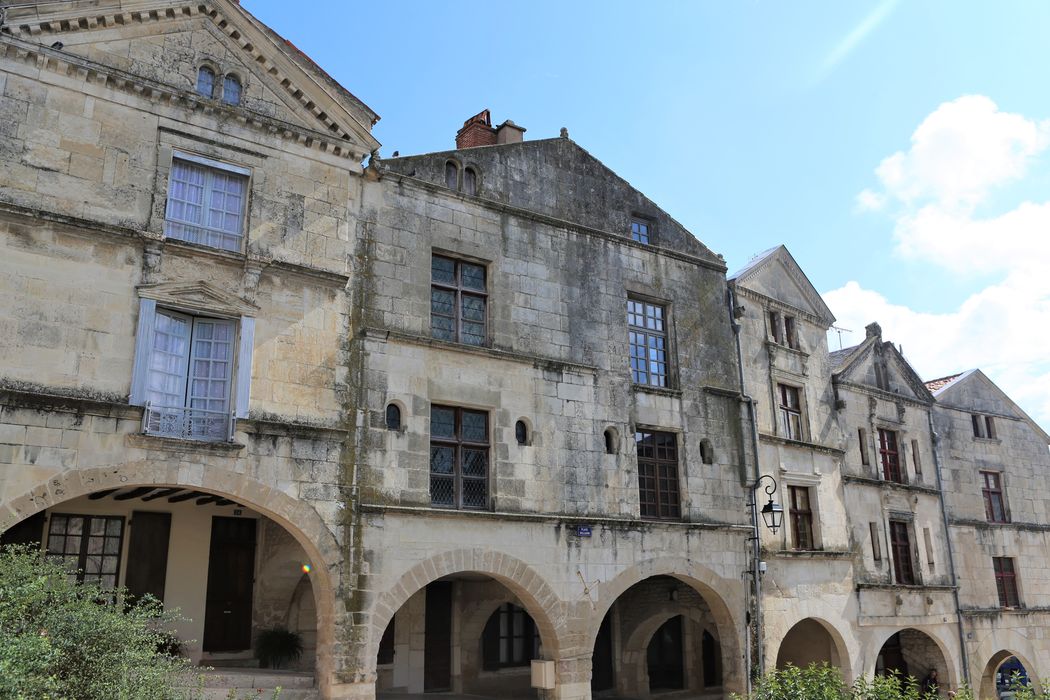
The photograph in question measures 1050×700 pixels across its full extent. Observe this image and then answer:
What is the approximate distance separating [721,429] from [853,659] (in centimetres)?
613

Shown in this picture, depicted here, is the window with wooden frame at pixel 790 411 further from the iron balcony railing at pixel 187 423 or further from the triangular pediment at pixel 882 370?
the iron balcony railing at pixel 187 423

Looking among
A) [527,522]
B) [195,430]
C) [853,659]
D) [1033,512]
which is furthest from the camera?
[1033,512]

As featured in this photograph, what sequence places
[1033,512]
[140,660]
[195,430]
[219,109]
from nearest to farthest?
[140,660] < [195,430] < [219,109] < [1033,512]

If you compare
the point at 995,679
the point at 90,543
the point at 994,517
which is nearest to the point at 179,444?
the point at 90,543

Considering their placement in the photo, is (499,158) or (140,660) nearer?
(140,660)

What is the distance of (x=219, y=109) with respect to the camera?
13156mm

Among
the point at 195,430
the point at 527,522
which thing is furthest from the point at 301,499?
the point at 527,522

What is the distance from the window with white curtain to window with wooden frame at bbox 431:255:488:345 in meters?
3.34

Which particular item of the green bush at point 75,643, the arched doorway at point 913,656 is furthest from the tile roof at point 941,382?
the green bush at point 75,643

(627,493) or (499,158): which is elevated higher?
(499,158)

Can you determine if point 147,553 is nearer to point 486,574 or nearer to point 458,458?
point 458,458

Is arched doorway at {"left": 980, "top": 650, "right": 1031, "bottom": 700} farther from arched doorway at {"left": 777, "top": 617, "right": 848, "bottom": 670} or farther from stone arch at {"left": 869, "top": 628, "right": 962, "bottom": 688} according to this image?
arched doorway at {"left": 777, "top": 617, "right": 848, "bottom": 670}

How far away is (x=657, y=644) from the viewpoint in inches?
847

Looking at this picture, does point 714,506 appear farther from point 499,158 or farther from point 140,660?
point 140,660
